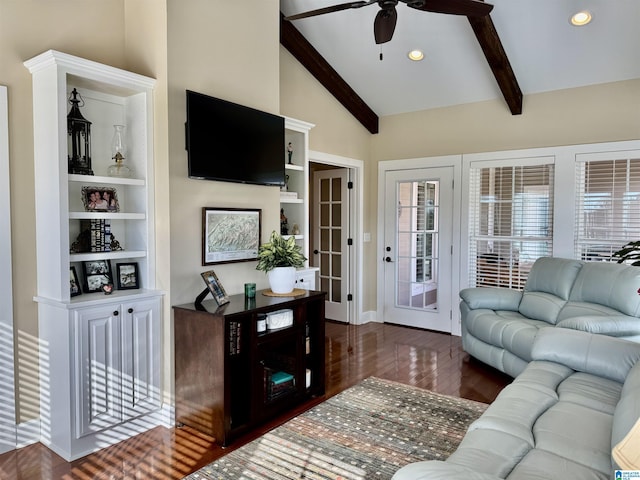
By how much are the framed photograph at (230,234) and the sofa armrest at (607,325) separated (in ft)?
7.88

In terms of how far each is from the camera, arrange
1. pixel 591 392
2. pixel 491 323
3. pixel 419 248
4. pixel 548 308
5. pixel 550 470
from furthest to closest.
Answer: pixel 419 248, pixel 491 323, pixel 548 308, pixel 591 392, pixel 550 470

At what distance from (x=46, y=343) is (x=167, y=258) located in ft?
2.84

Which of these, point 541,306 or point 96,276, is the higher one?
point 96,276

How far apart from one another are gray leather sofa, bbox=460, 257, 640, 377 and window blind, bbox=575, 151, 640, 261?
26.7 inches

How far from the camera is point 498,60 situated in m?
4.32

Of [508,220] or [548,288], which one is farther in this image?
[508,220]

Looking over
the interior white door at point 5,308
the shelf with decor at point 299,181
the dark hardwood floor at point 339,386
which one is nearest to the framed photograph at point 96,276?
the interior white door at point 5,308

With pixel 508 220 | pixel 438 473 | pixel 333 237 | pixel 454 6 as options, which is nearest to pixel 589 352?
pixel 438 473

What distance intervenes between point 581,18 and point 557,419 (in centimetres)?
339

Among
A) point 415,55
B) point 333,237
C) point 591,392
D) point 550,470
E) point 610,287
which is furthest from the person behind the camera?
point 333,237

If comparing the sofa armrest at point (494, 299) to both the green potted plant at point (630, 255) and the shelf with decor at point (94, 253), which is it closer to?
the green potted plant at point (630, 255)

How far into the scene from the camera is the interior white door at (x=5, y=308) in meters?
2.67

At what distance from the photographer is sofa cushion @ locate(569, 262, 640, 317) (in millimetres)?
3459

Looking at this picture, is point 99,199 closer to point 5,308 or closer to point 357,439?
point 5,308
